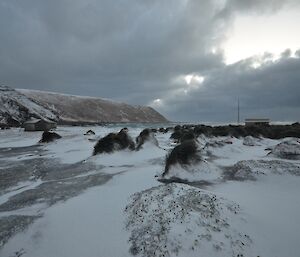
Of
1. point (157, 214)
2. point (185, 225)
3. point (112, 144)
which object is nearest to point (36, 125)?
point (112, 144)

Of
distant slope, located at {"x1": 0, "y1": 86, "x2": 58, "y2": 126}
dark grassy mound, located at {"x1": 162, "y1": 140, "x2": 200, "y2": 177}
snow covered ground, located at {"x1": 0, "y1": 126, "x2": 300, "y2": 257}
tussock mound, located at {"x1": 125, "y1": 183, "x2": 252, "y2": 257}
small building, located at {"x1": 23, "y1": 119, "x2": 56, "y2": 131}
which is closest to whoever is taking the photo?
tussock mound, located at {"x1": 125, "y1": 183, "x2": 252, "y2": 257}

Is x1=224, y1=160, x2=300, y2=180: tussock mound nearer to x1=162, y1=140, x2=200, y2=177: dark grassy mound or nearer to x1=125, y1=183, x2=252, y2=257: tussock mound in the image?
x1=162, y1=140, x2=200, y2=177: dark grassy mound

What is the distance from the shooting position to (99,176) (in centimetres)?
1521

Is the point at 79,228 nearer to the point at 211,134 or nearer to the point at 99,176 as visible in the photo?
the point at 99,176

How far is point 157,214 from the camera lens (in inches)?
334

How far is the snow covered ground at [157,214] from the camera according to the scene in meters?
7.23

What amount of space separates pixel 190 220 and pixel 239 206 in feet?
6.68

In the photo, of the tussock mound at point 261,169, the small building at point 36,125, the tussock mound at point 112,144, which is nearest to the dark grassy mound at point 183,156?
the tussock mound at point 261,169

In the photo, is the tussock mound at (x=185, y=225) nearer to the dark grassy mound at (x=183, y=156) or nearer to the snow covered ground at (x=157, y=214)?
the snow covered ground at (x=157, y=214)

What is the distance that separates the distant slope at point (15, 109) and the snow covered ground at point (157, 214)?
12200cm

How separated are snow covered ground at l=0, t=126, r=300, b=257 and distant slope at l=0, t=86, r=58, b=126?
121996 millimetres

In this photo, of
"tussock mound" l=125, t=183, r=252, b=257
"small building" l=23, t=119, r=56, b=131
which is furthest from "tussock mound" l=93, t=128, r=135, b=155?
"small building" l=23, t=119, r=56, b=131

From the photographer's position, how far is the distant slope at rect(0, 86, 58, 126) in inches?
5089

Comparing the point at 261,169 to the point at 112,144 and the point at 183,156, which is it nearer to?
the point at 183,156
